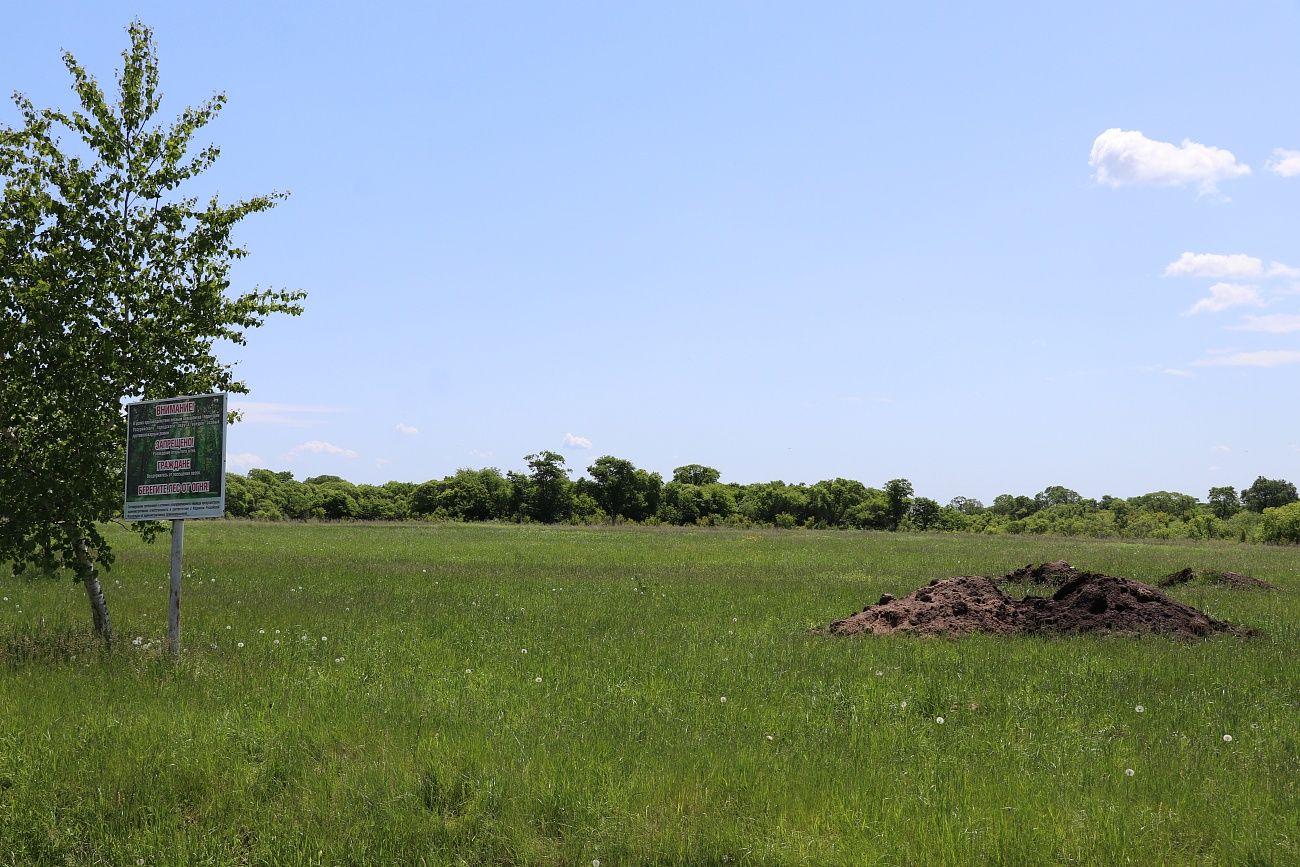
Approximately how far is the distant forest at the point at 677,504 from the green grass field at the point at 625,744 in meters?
81.0

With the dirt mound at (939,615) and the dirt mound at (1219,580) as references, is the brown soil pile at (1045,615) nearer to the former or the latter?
the dirt mound at (939,615)

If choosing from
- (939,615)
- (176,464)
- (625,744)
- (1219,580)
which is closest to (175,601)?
(176,464)

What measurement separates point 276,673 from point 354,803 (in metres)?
4.62

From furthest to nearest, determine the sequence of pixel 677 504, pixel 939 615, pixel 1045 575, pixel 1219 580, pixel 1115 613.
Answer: pixel 677 504 → pixel 1219 580 → pixel 1045 575 → pixel 939 615 → pixel 1115 613

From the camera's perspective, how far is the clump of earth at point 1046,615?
16.0 metres

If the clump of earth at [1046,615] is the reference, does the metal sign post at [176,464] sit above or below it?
above

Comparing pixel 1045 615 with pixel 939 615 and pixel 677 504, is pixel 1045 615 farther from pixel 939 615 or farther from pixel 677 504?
pixel 677 504

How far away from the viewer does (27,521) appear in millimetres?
12703

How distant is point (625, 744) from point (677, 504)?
114 m

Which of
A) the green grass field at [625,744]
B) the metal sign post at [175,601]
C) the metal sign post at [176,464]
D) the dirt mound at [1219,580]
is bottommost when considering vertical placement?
the green grass field at [625,744]

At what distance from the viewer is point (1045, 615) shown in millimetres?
16781

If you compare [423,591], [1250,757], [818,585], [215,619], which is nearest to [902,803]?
[1250,757]

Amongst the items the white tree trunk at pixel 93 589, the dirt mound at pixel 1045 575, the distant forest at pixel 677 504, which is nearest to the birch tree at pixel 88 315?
the white tree trunk at pixel 93 589

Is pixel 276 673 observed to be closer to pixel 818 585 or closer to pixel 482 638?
pixel 482 638
